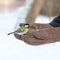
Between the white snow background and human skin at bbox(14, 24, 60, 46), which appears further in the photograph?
human skin at bbox(14, 24, 60, 46)

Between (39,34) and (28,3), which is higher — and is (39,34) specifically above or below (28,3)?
above

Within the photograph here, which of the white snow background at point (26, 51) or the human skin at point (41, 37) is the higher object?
the human skin at point (41, 37)

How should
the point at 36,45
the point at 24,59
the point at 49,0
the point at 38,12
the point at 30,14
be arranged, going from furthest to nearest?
the point at 49,0 → the point at 38,12 → the point at 30,14 → the point at 36,45 → the point at 24,59

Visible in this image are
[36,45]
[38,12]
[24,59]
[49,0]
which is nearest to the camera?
[24,59]

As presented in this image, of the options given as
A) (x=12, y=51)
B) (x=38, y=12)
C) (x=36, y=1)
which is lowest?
(x=38, y=12)

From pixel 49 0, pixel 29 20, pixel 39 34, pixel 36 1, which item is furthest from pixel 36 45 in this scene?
pixel 49 0

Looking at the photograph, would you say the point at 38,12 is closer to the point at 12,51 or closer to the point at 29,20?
the point at 29,20

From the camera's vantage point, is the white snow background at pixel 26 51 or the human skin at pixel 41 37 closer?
the white snow background at pixel 26 51

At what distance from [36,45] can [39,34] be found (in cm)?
5

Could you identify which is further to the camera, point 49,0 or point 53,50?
point 49,0

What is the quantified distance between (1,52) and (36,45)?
0.55 feet

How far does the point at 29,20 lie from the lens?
1.61 m

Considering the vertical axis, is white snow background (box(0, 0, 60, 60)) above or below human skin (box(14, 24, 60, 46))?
below

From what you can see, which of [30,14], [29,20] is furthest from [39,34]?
[30,14]
